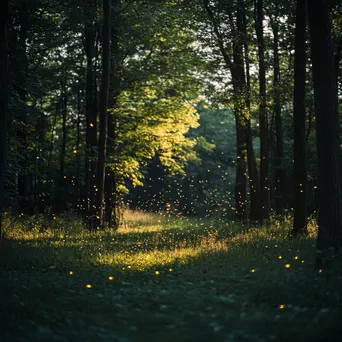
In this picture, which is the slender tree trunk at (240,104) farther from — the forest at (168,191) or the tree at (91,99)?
the tree at (91,99)

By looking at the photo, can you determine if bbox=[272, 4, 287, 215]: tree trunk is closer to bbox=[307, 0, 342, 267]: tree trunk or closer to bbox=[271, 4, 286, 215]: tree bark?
bbox=[271, 4, 286, 215]: tree bark

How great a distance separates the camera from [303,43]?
14.2 m

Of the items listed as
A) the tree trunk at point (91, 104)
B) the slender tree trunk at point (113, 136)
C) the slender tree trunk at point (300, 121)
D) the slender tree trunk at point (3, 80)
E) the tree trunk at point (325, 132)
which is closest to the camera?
the tree trunk at point (325, 132)

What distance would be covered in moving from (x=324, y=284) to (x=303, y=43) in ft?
28.7

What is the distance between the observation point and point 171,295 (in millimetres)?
7840

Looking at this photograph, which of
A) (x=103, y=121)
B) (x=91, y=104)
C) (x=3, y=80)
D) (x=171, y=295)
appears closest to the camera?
(x=171, y=295)

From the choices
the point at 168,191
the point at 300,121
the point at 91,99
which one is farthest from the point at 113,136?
the point at 300,121

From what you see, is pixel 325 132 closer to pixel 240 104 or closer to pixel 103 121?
pixel 240 104

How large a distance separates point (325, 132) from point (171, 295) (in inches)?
170

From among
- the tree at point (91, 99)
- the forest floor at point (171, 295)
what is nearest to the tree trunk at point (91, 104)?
the tree at point (91, 99)

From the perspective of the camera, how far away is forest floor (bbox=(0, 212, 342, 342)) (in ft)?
19.6

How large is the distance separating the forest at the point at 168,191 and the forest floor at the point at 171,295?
34 millimetres

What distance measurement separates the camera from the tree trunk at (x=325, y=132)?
9445 mm

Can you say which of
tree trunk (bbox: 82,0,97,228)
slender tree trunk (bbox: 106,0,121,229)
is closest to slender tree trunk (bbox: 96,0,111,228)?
slender tree trunk (bbox: 106,0,121,229)
